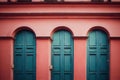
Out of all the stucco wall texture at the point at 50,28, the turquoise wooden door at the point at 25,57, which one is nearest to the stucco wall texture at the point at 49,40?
the stucco wall texture at the point at 50,28

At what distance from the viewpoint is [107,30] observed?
49.4ft

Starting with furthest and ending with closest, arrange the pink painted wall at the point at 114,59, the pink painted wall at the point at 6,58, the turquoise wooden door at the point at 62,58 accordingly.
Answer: the turquoise wooden door at the point at 62,58, the pink painted wall at the point at 6,58, the pink painted wall at the point at 114,59

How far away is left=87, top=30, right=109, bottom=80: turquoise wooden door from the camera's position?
597 inches

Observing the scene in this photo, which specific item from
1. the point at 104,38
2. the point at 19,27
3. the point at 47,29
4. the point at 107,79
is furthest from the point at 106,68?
the point at 19,27

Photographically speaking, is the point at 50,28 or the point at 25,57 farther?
the point at 25,57

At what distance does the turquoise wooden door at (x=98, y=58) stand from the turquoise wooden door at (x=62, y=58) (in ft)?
3.23

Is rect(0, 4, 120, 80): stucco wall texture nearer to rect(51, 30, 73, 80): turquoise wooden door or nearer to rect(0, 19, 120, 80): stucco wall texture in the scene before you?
rect(0, 19, 120, 80): stucco wall texture

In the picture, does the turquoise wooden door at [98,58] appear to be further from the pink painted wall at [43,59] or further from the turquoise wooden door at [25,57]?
the turquoise wooden door at [25,57]

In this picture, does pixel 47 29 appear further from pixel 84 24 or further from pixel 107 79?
pixel 107 79

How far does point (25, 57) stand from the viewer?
606 inches

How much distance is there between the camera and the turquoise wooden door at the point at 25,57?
15.3 metres

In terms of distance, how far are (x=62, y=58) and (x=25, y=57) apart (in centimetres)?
200

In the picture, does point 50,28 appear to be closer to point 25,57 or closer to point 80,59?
point 25,57

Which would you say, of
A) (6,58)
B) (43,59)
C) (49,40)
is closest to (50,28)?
(49,40)
